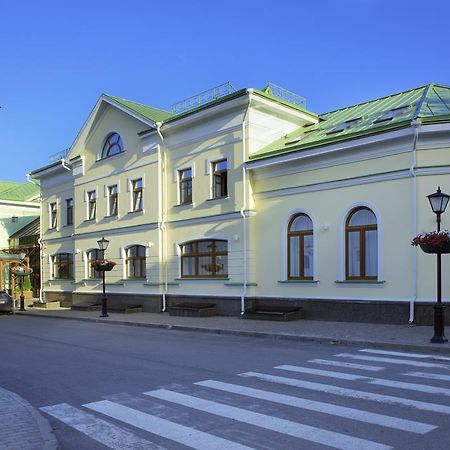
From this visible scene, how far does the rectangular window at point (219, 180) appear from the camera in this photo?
21141mm

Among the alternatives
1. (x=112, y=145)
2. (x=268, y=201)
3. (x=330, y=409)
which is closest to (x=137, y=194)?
(x=112, y=145)

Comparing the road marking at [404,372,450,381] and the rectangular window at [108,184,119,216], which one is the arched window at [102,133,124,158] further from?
the road marking at [404,372,450,381]

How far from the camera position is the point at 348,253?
17.2 m

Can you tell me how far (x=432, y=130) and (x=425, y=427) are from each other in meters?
11.2

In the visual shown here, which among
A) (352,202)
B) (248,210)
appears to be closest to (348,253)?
(352,202)

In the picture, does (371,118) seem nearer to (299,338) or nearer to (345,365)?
(299,338)

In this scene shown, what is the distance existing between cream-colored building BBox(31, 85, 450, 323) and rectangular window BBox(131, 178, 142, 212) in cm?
11

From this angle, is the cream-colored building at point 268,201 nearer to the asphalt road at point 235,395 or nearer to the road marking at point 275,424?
the asphalt road at point 235,395

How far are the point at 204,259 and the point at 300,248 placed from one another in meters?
4.81

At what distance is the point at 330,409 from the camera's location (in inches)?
262

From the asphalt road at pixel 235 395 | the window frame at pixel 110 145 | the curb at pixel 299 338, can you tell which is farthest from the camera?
the window frame at pixel 110 145

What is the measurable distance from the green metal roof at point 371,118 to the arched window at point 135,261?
8.42 m

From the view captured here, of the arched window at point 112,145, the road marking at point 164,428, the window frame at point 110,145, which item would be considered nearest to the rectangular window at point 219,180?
the window frame at point 110,145

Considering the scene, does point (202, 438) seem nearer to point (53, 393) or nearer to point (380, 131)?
point (53, 393)
